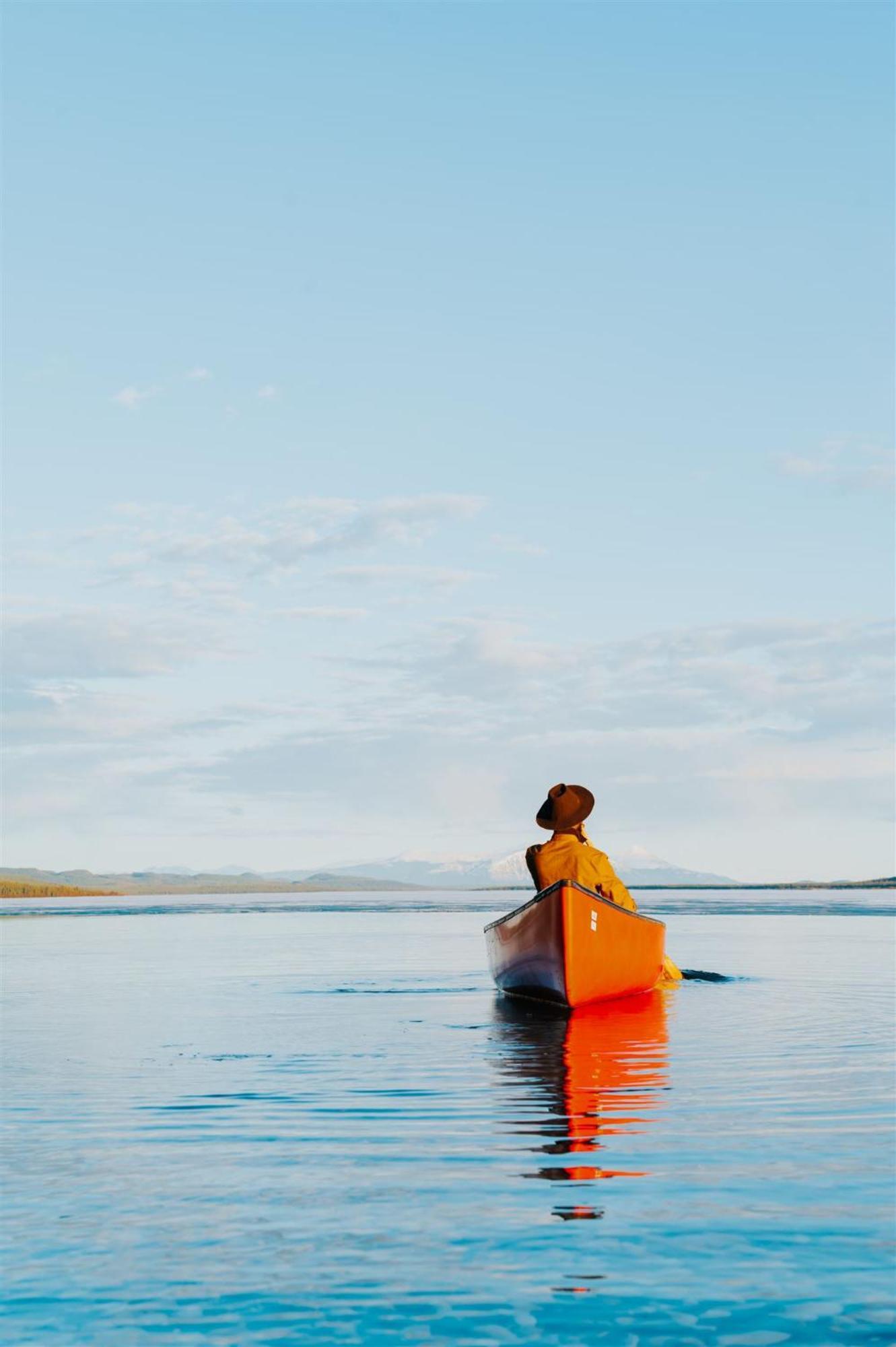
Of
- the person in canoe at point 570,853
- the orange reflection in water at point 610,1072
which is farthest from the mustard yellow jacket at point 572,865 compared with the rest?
the orange reflection in water at point 610,1072

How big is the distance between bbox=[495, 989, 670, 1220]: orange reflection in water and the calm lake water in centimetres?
6

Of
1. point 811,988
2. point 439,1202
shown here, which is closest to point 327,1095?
point 439,1202

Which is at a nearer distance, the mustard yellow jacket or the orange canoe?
the orange canoe

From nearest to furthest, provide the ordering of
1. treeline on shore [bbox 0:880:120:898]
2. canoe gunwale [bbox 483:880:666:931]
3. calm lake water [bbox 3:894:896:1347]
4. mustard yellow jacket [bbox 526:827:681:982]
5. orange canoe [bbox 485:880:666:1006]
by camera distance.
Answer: calm lake water [bbox 3:894:896:1347], canoe gunwale [bbox 483:880:666:931], orange canoe [bbox 485:880:666:1006], mustard yellow jacket [bbox 526:827:681:982], treeline on shore [bbox 0:880:120:898]

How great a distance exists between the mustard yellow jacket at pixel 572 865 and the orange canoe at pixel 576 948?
1.67 ft

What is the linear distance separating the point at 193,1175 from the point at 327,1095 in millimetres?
3502

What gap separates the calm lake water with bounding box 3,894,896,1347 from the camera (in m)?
6.70

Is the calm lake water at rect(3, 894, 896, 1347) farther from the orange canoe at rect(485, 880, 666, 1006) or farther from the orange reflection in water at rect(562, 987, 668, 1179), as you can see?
the orange canoe at rect(485, 880, 666, 1006)

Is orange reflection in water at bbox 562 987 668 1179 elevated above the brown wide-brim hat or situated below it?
below

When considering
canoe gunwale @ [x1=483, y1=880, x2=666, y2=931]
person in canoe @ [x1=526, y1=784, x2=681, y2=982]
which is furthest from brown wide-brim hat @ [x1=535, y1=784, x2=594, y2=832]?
canoe gunwale @ [x1=483, y1=880, x2=666, y2=931]

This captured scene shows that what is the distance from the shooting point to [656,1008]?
21.9 meters

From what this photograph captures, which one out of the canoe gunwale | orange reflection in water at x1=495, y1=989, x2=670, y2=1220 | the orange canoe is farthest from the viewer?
the orange canoe

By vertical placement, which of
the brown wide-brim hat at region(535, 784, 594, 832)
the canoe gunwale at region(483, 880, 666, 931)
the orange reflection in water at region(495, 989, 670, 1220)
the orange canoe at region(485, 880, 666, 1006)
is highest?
the brown wide-brim hat at region(535, 784, 594, 832)

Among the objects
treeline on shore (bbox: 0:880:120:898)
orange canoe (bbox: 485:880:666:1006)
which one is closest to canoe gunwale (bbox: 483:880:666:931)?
orange canoe (bbox: 485:880:666:1006)
